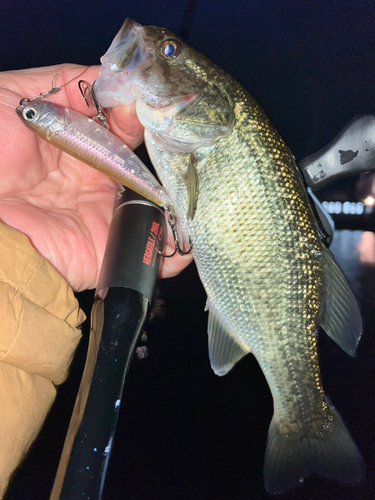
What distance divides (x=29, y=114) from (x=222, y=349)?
33.0 inches

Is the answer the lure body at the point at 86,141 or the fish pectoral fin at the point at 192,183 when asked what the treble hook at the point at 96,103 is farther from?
the fish pectoral fin at the point at 192,183

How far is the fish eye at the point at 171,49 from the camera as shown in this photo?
0.70 m

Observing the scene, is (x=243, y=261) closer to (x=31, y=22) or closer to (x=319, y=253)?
(x=319, y=253)

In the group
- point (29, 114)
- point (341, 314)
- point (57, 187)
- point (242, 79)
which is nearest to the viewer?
point (29, 114)

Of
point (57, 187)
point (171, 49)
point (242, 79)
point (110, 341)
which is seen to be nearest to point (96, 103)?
point (171, 49)

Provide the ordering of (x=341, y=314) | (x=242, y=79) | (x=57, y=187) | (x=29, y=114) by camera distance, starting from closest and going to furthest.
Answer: (x=29, y=114) → (x=341, y=314) → (x=57, y=187) → (x=242, y=79)

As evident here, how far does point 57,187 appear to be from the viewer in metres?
1.10

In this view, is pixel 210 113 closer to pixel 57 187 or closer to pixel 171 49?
pixel 171 49

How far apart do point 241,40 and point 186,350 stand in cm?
184

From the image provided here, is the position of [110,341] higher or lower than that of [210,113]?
lower

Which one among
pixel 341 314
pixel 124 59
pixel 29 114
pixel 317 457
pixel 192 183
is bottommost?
pixel 317 457

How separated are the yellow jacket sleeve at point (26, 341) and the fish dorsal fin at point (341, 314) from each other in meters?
0.79

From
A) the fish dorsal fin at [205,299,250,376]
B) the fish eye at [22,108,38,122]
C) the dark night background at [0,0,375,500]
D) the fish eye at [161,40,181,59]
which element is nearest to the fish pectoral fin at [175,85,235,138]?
the fish eye at [161,40,181,59]

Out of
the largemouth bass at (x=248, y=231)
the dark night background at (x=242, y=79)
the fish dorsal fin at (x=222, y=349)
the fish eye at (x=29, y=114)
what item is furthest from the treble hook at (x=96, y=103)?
the dark night background at (x=242, y=79)
